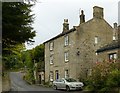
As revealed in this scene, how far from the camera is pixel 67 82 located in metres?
38.4

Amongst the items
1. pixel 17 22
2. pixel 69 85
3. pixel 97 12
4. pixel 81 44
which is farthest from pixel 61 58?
pixel 17 22

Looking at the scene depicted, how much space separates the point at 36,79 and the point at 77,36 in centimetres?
1815

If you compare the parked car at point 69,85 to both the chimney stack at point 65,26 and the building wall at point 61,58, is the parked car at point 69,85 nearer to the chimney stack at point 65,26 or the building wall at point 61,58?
the building wall at point 61,58

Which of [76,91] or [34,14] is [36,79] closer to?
[76,91]

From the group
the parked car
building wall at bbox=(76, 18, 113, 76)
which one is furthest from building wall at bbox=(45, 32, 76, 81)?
the parked car

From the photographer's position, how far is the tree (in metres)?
15.5

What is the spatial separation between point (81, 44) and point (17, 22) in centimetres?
3190

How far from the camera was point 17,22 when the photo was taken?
52.6 ft

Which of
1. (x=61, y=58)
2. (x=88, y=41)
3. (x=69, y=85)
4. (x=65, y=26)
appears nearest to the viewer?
(x=69, y=85)

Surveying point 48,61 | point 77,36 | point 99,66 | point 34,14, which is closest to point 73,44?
point 77,36

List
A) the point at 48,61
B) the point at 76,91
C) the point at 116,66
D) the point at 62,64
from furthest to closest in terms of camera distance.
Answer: the point at 48,61 → the point at 62,64 → the point at 76,91 → the point at 116,66

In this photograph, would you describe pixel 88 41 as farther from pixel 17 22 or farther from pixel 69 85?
pixel 17 22

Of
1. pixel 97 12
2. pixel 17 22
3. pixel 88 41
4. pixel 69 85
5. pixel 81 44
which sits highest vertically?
pixel 97 12

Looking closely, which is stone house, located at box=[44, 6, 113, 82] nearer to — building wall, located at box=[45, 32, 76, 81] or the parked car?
building wall, located at box=[45, 32, 76, 81]
